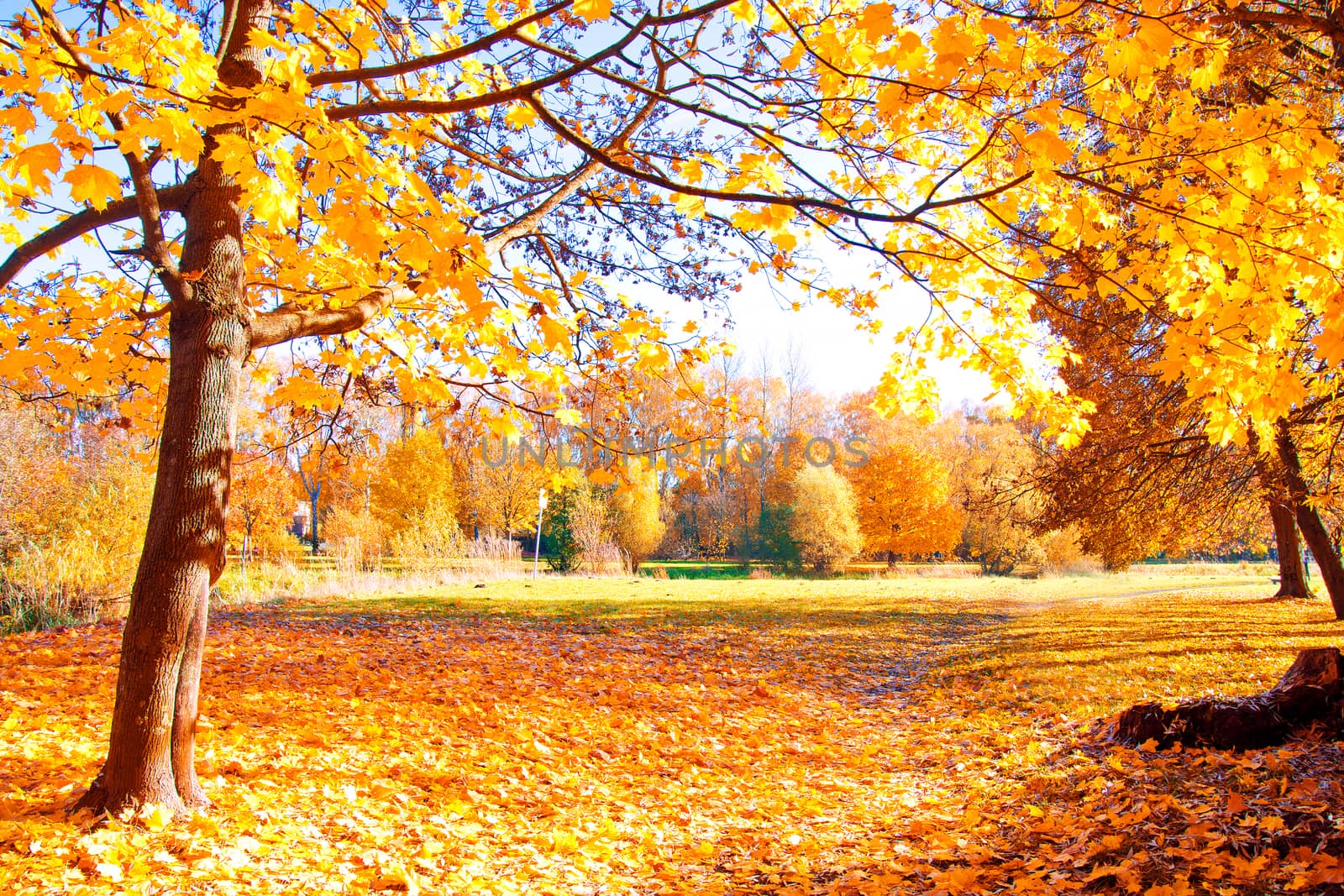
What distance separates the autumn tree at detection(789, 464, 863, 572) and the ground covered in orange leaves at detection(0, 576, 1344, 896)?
2040 centimetres

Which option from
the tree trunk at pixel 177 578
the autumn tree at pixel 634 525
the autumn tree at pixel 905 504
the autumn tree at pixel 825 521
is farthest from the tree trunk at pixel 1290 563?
the autumn tree at pixel 634 525

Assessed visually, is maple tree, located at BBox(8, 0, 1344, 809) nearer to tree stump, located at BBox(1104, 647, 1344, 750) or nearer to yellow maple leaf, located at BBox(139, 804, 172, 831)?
yellow maple leaf, located at BBox(139, 804, 172, 831)

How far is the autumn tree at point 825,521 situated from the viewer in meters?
29.8

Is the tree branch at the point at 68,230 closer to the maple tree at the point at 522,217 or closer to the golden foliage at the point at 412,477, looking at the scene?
the maple tree at the point at 522,217

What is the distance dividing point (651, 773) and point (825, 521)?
26.0 m

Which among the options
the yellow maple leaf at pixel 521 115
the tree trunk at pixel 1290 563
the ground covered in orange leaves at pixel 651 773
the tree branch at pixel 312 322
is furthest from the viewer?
the tree trunk at pixel 1290 563

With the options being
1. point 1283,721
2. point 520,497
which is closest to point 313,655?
point 1283,721

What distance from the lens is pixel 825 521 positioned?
1174 inches

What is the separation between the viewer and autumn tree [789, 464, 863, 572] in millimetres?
29812

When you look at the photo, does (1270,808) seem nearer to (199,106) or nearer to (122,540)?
(199,106)

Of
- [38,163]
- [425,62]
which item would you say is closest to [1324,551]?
[425,62]

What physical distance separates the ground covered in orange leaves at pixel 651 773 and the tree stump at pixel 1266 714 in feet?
0.73

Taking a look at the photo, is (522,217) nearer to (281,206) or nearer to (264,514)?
(281,206)

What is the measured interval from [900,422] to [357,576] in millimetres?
30335
